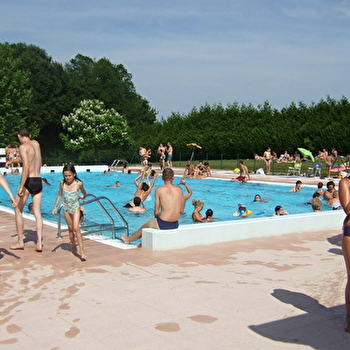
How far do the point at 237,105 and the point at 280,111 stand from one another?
4.69 meters

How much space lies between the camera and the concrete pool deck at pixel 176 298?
14.0 feet

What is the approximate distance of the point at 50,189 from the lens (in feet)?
80.6

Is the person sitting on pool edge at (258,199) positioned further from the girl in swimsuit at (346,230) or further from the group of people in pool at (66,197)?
the girl in swimsuit at (346,230)

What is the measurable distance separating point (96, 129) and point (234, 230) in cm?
3610

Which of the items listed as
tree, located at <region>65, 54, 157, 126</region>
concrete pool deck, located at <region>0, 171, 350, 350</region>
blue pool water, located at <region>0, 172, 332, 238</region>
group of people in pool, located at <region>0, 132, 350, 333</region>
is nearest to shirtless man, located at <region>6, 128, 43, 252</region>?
group of people in pool, located at <region>0, 132, 350, 333</region>

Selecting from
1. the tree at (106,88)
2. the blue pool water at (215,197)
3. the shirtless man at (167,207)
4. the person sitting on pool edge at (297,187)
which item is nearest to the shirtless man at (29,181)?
the shirtless man at (167,207)

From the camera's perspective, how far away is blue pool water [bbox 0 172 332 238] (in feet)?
53.6

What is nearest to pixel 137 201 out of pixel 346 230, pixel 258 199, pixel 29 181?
pixel 258 199

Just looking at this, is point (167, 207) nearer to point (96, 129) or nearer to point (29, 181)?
point (29, 181)

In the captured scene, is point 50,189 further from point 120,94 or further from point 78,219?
point 120,94

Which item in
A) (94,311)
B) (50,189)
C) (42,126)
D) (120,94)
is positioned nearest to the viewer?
(94,311)

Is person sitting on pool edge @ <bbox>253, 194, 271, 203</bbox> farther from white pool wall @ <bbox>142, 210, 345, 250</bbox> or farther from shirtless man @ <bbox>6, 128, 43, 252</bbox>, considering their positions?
shirtless man @ <bbox>6, 128, 43, 252</bbox>

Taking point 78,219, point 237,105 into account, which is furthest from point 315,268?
point 237,105

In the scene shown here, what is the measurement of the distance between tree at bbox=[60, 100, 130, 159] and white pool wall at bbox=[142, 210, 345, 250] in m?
34.0
